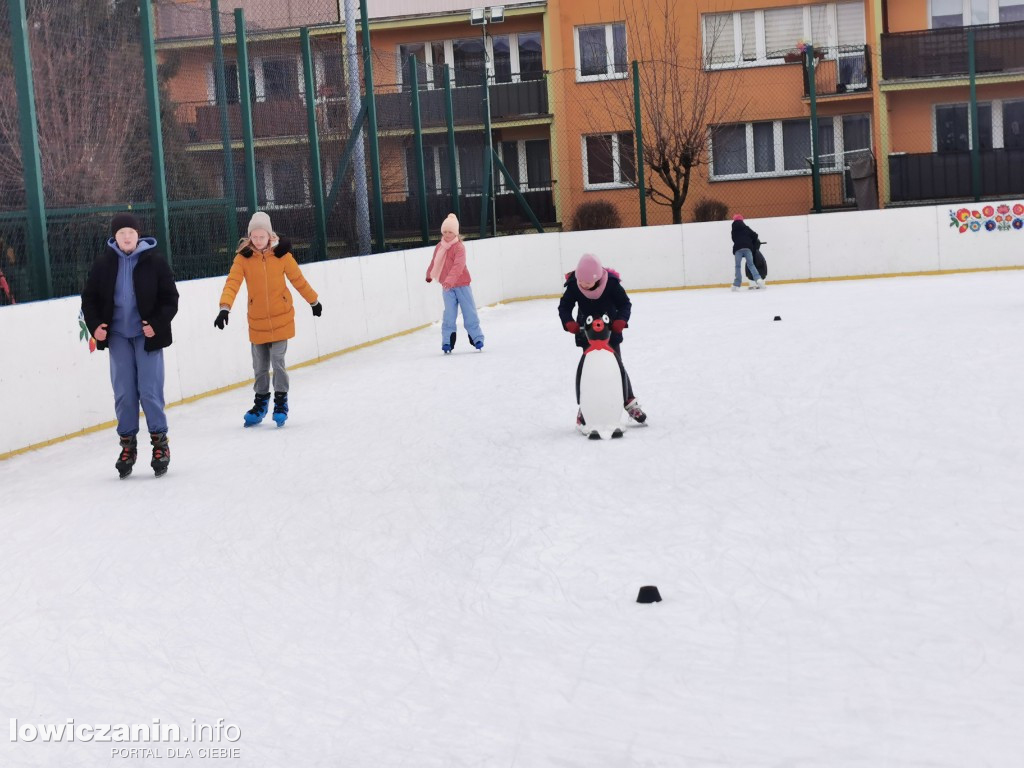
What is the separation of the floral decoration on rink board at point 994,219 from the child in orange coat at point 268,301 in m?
14.7

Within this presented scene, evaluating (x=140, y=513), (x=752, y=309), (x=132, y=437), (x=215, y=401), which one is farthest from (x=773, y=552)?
(x=752, y=309)

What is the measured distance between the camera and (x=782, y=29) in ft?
102

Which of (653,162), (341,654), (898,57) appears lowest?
(341,654)

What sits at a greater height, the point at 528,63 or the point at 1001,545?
the point at 528,63

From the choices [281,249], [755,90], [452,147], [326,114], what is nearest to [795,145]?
[755,90]

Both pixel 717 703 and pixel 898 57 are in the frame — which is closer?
pixel 717 703

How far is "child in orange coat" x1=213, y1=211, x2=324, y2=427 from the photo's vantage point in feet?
33.6

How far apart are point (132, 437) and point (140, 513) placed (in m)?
1.26

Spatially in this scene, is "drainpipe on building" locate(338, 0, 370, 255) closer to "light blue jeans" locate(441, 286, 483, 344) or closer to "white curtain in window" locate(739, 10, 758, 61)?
"light blue jeans" locate(441, 286, 483, 344)

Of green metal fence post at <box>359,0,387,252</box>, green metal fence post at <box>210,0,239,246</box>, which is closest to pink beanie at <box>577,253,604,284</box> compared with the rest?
green metal fence post at <box>210,0,239,246</box>

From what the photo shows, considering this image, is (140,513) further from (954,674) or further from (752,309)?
(752,309)

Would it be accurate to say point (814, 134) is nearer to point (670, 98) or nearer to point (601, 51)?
point (670, 98)

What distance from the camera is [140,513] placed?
7.40 metres

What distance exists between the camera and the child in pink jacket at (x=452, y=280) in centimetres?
1462
